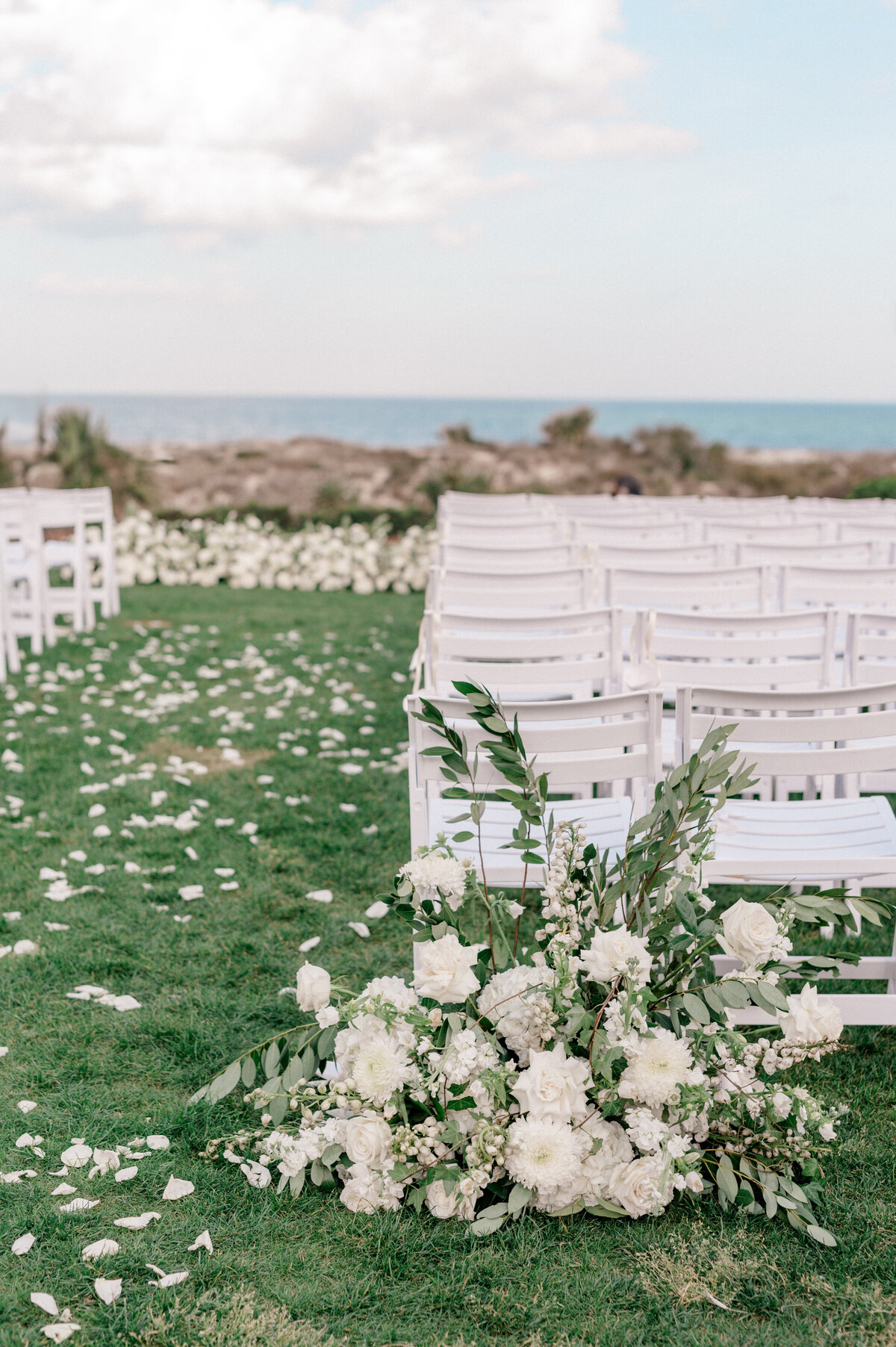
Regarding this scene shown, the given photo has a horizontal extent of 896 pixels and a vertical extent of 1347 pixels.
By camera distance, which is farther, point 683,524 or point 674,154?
point 674,154

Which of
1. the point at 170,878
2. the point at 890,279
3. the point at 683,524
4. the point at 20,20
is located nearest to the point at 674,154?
the point at 890,279

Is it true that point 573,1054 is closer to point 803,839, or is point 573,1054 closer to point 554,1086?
point 554,1086

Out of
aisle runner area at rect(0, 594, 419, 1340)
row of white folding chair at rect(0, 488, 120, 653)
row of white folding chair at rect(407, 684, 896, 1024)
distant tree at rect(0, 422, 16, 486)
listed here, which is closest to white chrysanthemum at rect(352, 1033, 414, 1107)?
aisle runner area at rect(0, 594, 419, 1340)

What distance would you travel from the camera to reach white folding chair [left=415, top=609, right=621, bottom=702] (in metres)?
3.21

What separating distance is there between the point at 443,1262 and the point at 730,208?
4638 centimetres

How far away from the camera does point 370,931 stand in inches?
138

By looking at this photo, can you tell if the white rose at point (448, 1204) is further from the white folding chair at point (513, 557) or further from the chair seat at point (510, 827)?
the white folding chair at point (513, 557)

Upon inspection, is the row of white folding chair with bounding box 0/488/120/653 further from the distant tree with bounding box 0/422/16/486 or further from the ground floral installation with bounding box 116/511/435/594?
the distant tree with bounding box 0/422/16/486

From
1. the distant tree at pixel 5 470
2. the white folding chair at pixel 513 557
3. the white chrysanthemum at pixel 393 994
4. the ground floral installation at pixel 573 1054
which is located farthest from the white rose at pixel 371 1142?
the distant tree at pixel 5 470

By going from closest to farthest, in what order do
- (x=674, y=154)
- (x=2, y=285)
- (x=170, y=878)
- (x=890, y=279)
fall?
1. (x=170, y=878)
2. (x=890, y=279)
3. (x=674, y=154)
4. (x=2, y=285)

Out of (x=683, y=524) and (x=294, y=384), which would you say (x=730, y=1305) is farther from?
(x=294, y=384)

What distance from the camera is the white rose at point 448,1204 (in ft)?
7.06

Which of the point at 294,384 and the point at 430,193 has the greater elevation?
the point at 430,193

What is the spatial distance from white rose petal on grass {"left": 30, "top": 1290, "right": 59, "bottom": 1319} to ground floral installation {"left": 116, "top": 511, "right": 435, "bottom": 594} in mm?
9766
